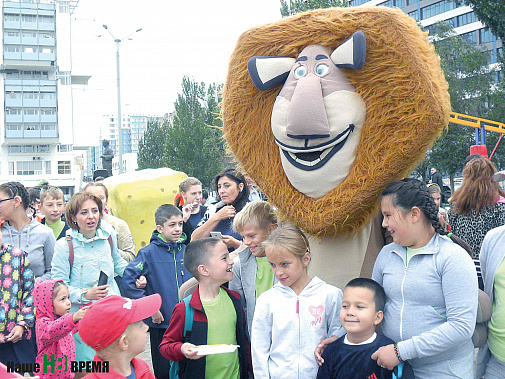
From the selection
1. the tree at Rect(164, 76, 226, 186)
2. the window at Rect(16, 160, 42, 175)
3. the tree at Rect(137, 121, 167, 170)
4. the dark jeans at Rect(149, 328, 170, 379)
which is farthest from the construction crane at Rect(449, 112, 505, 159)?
the window at Rect(16, 160, 42, 175)

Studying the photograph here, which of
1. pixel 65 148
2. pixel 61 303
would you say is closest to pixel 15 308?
pixel 61 303

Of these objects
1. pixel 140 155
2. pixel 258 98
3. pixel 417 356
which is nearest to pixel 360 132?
pixel 258 98

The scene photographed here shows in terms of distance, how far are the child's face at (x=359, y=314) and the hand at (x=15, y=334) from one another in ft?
7.79

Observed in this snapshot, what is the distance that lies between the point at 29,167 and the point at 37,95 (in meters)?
7.98

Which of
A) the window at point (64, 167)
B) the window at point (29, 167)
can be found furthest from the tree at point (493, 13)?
the window at point (29, 167)

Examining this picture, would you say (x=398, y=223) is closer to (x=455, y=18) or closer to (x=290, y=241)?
(x=290, y=241)

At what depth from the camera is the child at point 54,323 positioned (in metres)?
3.49

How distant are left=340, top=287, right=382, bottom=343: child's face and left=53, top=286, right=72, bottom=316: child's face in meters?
2.10

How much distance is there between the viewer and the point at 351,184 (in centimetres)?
288

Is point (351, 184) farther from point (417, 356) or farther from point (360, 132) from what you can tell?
point (417, 356)

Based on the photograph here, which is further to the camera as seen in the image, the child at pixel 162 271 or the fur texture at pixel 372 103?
the child at pixel 162 271

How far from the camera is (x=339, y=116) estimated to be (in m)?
2.88

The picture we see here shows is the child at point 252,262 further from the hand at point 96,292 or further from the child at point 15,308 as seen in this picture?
the child at point 15,308

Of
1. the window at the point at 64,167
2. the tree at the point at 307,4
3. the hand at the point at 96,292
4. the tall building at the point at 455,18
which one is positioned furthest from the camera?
the window at the point at 64,167
